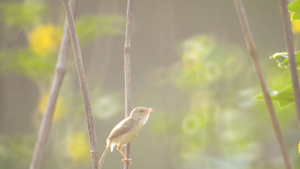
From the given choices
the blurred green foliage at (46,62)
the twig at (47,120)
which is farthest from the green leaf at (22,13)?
the twig at (47,120)

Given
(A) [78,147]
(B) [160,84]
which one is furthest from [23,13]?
(B) [160,84]

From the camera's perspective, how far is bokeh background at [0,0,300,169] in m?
1.28

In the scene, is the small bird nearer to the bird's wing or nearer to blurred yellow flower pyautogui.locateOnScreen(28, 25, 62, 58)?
the bird's wing

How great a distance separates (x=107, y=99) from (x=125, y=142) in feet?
3.41

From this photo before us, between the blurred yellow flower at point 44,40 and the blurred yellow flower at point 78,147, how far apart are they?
0.30 m

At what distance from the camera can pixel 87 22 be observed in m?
1.37

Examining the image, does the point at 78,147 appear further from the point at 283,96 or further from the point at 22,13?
the point at 283,96

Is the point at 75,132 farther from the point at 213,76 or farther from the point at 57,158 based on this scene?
the point at 213,76

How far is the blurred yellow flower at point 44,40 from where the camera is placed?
143 centimetres

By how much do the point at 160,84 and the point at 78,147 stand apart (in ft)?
1.76

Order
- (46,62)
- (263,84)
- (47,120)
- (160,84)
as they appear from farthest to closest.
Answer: (160,84)
(46,62)
(47,120)
(263,84)

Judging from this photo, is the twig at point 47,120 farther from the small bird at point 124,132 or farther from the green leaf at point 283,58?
the green leaf at point 283,58

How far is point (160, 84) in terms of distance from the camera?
6.22ft

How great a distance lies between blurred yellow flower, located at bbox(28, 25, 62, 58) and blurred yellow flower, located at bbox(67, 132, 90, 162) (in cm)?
30
